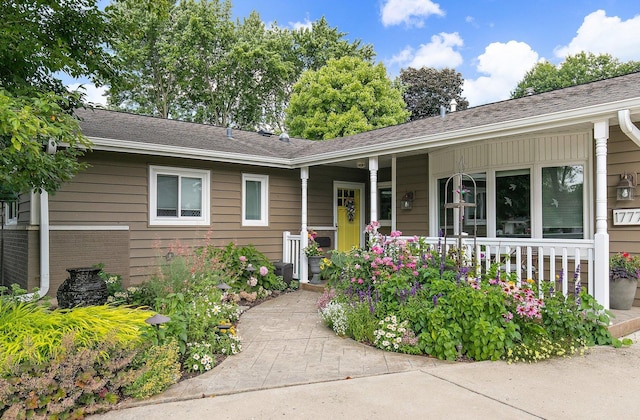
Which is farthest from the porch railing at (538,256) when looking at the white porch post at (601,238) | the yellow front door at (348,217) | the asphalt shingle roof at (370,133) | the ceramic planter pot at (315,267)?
the yellow front door at (348,217)

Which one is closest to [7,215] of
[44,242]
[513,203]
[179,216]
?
[44,242]

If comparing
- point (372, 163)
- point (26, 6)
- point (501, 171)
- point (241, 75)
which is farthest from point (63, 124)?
point (241, 75)

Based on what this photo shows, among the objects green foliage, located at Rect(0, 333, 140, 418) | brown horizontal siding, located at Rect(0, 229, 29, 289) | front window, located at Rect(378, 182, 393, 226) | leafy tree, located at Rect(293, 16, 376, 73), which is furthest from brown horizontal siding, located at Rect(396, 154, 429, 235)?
leafy tree, located at Rect(293, 16, 376, 73)

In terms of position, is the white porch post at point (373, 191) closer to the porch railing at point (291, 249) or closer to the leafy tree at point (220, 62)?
the porch railing at point (291, 249)

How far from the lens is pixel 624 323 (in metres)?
4.59

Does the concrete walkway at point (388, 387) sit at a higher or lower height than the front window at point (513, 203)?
lower

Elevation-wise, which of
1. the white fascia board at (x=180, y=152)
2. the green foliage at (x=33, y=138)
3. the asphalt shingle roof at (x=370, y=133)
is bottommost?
the green foliage at (x=33, y=138)

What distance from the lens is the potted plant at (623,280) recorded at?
505cm

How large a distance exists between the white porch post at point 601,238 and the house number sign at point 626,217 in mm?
1179

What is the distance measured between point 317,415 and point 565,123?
4106mm

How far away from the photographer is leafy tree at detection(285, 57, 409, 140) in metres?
20.1

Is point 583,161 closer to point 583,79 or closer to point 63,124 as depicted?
point 63,124

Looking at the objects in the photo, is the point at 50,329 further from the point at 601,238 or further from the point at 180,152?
the point at 601,238

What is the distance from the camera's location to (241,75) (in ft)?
73.4
